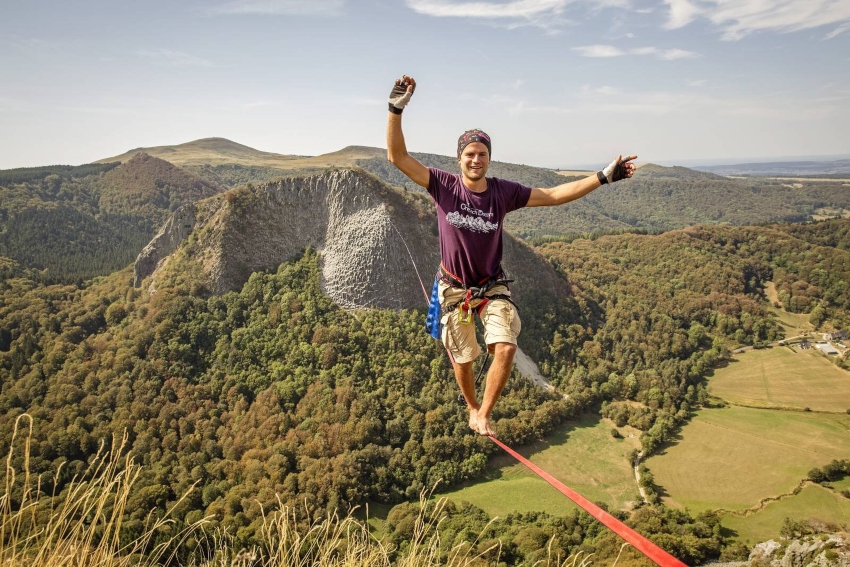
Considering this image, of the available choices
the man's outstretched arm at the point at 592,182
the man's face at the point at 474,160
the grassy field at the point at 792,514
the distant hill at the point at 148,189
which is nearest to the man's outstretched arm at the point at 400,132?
the man's face at the point at 474,160

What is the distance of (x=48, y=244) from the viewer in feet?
345

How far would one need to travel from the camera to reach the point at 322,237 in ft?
200

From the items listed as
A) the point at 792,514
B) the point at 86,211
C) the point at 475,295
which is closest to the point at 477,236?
the point at 475,295

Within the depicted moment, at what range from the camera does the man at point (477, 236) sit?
580cm

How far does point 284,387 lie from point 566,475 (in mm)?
32788

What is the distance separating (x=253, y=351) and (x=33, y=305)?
3654cm

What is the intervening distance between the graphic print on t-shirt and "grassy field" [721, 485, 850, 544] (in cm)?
4704

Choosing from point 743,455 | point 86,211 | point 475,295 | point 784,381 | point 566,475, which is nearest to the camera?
point 475,295

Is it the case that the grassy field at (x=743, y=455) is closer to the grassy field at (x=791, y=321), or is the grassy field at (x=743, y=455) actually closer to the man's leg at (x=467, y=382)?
the grassy field at (x=791, y=321)

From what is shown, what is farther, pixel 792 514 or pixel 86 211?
pixel 86 211

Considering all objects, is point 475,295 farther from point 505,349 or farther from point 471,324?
point 505,349

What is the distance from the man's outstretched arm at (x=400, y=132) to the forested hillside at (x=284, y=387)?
33402 millimetres

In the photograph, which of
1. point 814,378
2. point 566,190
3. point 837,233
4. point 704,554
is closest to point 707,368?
point 814,378

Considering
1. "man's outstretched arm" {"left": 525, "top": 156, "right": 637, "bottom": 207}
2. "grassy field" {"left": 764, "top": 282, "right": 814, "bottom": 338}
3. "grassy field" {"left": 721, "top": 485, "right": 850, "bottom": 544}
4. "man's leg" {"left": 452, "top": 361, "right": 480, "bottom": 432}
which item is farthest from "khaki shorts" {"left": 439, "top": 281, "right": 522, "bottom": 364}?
"grassy field" {"left": 764, "top": 282, "right": 814, "bottom": 338}
